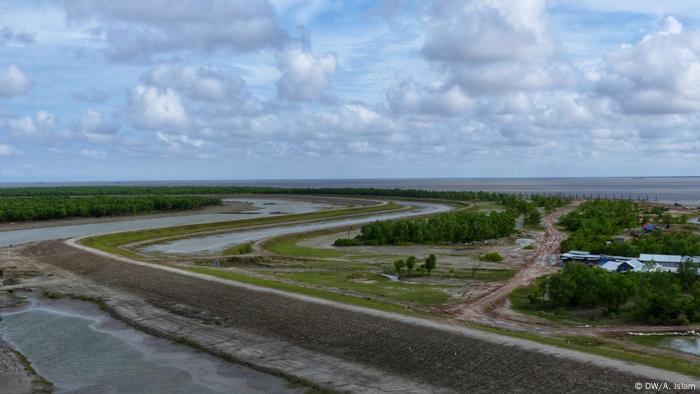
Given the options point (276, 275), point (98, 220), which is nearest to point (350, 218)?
point (98, 220)

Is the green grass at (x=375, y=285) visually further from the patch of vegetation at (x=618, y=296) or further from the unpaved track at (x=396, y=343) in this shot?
the unpaved track at (x=396, y=343)

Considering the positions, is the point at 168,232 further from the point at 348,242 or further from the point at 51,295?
the point at 51,295

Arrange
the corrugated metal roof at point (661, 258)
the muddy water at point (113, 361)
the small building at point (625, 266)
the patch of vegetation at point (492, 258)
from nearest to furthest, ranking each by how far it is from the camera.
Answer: the muddy water at point (113, 361)
the small building at point (625, 266)
the corrugated metal roof at point (661, 258)
the patch of vegetation at point (492, 258)

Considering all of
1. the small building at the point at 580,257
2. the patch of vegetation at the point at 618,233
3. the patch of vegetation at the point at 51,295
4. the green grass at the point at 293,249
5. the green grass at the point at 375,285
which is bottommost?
the patch of vegetation at the point at 51,295

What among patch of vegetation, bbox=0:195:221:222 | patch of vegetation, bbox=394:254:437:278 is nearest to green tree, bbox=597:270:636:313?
patch of vegetation, bbox=394:254:437:278

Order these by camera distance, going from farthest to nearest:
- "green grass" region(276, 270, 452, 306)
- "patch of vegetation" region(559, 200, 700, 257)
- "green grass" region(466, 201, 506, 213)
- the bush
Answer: "green grass" region(466, 201, 506, 213) → the bush → "patch of vegetation" region(559, 200, 700, 257) → "green grass" region(276, 270, 452, 306)

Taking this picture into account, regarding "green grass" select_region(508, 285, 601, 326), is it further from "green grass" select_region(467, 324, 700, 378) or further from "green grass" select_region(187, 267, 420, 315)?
"green grass" select_region(187, 267, 420, 315)

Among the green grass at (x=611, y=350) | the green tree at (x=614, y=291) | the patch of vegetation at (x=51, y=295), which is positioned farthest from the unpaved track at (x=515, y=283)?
the patch of vegetation at (x=51, y=295)
